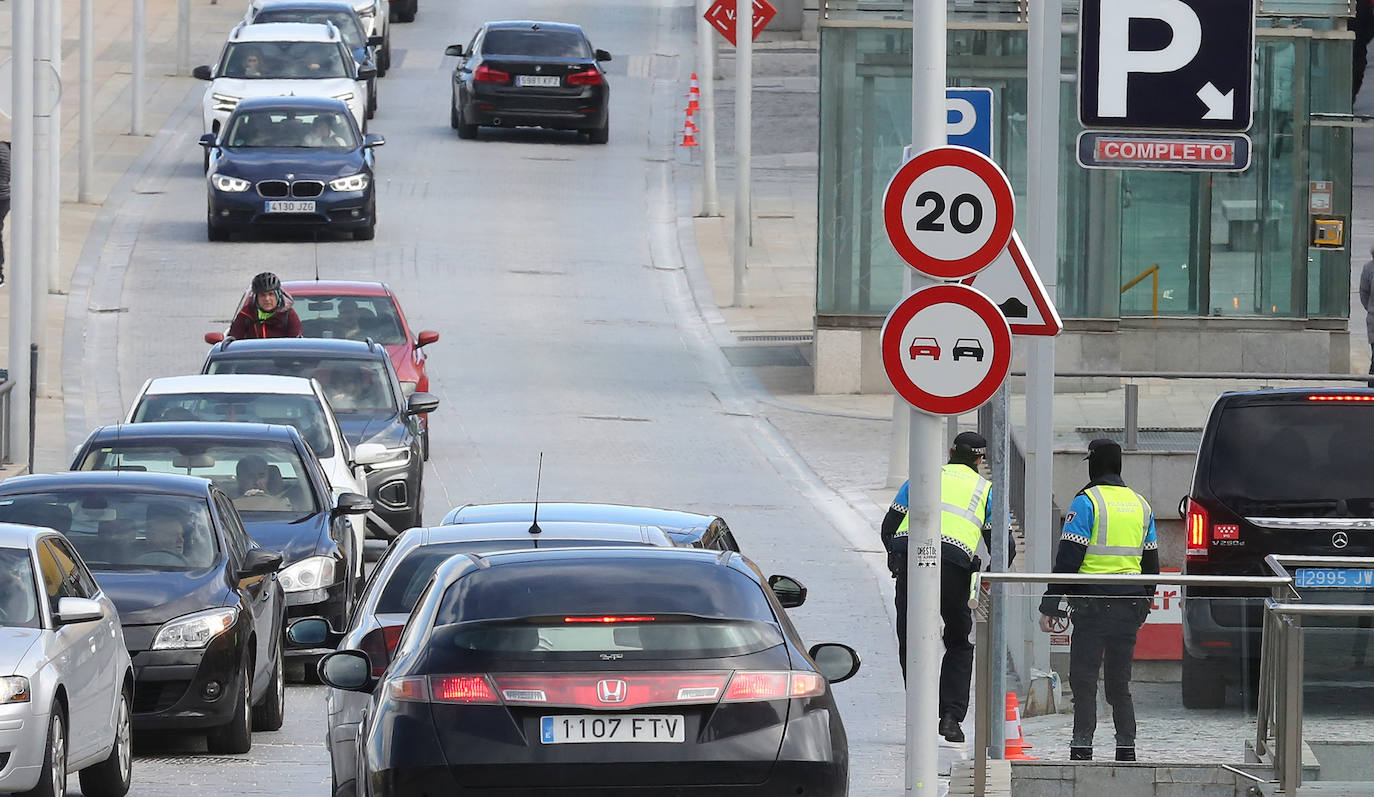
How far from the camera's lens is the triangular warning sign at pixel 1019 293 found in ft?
35.0

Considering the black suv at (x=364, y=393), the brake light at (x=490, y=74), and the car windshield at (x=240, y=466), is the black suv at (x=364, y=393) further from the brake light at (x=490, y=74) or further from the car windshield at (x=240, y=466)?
the brake light at (x=490, y=74)

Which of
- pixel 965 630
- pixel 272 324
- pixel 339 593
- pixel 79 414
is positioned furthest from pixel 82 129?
pixel 965 630

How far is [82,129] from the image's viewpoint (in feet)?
117

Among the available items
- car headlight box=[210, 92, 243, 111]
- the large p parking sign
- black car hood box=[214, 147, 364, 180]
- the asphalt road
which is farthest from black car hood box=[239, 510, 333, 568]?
car headlight box=[210, 92, 243, 111]

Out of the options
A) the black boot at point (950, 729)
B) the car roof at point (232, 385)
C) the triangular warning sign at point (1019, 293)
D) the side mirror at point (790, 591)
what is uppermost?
the triangular warning sign at point (1019, 293)

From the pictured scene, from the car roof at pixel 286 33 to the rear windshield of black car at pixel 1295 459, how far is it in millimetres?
28222

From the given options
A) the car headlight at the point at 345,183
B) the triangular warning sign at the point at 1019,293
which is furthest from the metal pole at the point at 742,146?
the triangular warning sign at the point at 1019,293

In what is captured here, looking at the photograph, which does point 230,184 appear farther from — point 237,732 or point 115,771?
point 115,771

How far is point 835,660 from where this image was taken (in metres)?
8.99

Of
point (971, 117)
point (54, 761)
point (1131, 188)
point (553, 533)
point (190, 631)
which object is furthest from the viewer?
point (1131, 188)

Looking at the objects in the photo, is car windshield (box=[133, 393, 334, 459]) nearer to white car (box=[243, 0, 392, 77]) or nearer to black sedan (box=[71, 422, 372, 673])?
black sedan (box=[71, 422, 372, 673])

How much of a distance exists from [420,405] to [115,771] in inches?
342

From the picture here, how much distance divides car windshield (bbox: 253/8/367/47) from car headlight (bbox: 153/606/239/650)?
109ft

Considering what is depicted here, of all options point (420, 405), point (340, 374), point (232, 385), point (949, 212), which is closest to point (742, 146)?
point (340, 374)
